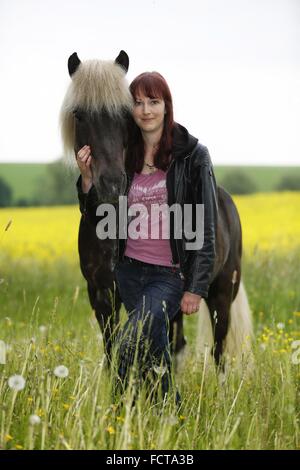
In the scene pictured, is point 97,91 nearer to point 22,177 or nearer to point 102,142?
point 102,142

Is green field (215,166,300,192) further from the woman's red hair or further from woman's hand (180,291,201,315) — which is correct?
woman's hand (180,291,201,315)

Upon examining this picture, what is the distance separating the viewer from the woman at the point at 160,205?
3393 millimetres

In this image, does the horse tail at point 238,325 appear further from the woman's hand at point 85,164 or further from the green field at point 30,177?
the green field at point 30,177

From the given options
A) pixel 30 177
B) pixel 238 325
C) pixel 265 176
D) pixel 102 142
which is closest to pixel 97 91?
pixel 102 142

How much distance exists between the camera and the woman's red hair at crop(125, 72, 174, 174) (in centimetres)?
341

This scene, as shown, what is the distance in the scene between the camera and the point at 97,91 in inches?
134

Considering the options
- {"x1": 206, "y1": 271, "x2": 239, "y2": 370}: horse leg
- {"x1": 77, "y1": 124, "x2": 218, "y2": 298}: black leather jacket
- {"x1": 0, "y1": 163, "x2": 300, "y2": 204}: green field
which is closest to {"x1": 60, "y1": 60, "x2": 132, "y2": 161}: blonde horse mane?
{"x1": 77, "y1": 124, "x2": 218, "y2": 298}: black leather jacket

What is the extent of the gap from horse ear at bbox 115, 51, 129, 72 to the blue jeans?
3.81 ft

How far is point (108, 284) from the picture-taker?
379 cm

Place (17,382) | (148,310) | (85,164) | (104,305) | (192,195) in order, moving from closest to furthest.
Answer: (17,382), (148,310), (85,164), (192,195), (104,305)

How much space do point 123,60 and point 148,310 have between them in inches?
59.3
